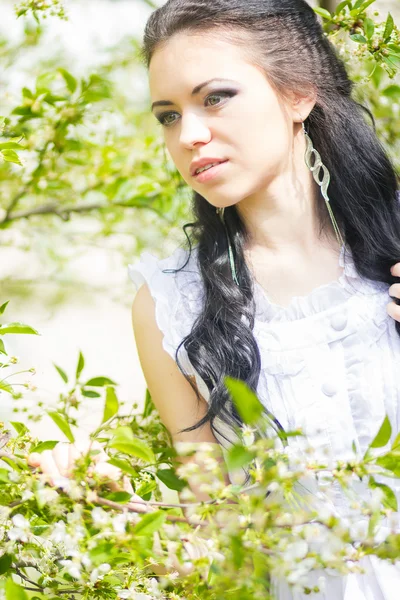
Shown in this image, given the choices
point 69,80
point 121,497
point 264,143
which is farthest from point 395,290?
point 69,80

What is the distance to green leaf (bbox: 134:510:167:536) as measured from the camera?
→ 797mm

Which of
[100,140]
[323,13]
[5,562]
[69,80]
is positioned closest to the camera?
[5,562]

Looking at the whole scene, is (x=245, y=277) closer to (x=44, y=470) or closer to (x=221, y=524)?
(x=44, y=470)

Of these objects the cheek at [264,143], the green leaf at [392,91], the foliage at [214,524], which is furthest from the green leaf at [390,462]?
the green leaf at [392,91]

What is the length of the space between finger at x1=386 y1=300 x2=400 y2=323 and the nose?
45 centimetres

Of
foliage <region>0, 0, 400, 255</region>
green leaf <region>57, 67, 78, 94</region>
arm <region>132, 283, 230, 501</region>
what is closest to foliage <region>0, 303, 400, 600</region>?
arm <region>132, 283, 230, 501</region>

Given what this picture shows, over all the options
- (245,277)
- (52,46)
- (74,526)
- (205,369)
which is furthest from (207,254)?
(52,46)

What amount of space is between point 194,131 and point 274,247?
0.32 metres

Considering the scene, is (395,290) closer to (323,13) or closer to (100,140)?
(323,13)

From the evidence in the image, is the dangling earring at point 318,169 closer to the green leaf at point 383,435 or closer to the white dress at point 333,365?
the white dress at point 333,365

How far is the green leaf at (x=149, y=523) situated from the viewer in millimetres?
797

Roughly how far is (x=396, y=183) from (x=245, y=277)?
40 centimetres

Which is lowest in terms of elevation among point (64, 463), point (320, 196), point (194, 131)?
point (64, 463)

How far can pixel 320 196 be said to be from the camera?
1.51 metres
